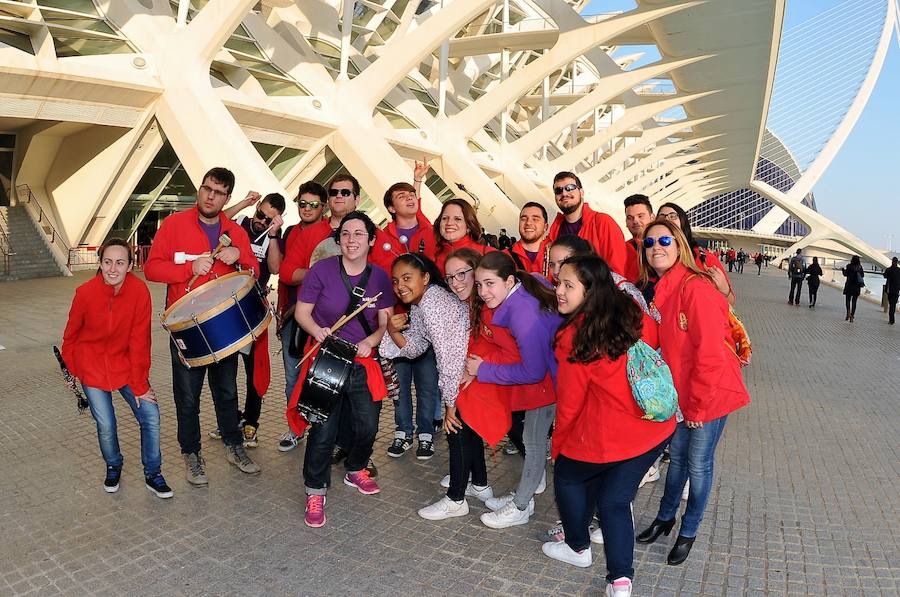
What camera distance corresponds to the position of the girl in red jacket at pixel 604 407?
275 cm

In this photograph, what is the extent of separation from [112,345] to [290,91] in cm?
1569

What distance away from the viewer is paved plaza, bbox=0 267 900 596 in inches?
121

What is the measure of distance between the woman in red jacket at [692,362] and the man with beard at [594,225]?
3.84ft

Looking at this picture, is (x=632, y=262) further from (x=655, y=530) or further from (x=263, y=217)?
(x=263, y=217)

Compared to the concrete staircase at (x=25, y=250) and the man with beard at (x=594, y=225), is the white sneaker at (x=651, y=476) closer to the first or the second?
the man with beard at (x=594, y=225)

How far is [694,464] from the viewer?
3.35 m

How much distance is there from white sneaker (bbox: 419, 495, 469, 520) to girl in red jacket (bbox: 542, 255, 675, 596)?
40.3 inches

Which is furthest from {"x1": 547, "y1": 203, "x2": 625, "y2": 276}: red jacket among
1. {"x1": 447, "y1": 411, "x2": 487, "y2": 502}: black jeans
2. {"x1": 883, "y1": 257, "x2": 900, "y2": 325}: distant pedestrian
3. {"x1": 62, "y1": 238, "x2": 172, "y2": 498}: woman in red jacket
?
{"x1": 883, "y1": 257, "x2": 900, "y2": 325}: distant pedestrian

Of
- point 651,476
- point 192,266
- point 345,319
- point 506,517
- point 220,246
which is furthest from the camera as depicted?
point 651,476

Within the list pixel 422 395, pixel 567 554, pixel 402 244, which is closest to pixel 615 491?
pixel 567 554

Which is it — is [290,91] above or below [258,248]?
above

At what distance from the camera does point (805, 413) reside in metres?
6.46

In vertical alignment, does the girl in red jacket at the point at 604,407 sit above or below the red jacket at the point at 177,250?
below

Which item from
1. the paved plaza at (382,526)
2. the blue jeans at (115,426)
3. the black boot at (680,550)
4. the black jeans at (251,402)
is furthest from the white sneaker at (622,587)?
the black jeans at (251,402)
